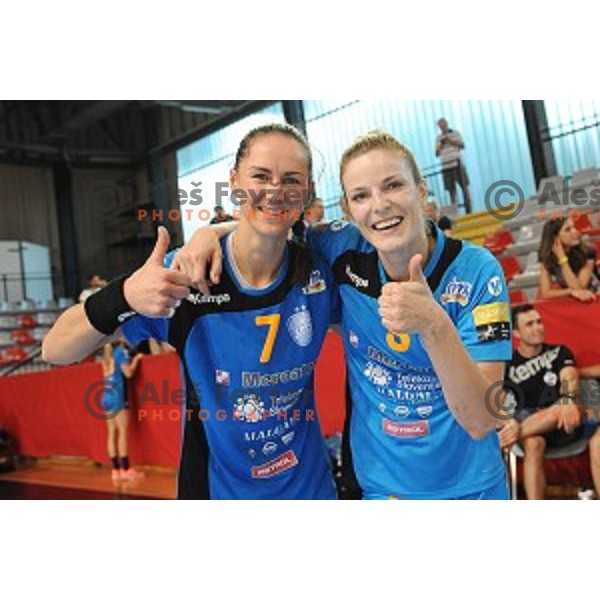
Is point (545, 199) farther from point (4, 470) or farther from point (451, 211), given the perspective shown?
point (4, 470)

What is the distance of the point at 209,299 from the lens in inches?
47.2

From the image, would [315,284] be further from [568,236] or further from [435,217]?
[568,236]

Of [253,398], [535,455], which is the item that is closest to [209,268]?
[253,398]

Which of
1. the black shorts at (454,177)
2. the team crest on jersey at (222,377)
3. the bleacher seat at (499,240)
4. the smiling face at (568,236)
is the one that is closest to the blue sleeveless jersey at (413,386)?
the team crest on jersey at (222,377)

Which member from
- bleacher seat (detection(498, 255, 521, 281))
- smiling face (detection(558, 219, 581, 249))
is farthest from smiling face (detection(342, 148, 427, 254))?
bleacher seat (detection(498, 255, 521, 281))

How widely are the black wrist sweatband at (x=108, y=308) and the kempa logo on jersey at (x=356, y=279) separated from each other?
0.40 m

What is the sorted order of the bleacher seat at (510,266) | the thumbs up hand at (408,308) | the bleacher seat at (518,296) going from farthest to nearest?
the bleacher seat at (510,266)
the bleacher seat at (518,296)
the thumbs up hand at (408,308)

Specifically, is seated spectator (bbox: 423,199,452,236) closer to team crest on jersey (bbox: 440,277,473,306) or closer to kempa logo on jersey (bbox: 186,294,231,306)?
team crest on jersey (bbox: 440,277,473,306)

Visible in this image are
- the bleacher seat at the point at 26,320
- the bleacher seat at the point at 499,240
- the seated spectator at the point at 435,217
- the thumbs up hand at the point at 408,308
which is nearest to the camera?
the thumbs up hand at the point at 408,308

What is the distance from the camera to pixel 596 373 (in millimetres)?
2197

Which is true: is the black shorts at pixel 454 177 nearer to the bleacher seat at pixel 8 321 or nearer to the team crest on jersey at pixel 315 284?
the bleacher seat at pixel 8 321

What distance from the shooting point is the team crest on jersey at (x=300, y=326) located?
1.21m

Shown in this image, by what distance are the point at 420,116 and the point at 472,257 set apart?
6.37 m

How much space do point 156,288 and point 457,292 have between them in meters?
A: 0.49
